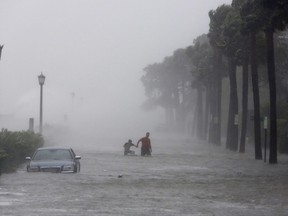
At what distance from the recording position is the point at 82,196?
76.6 feet

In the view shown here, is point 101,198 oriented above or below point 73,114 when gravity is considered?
below

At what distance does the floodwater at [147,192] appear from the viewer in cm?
1992

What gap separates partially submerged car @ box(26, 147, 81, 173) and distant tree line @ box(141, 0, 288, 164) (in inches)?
379

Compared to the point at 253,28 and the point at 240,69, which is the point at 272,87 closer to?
the point at 253,28

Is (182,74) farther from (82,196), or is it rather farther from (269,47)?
(82,196)

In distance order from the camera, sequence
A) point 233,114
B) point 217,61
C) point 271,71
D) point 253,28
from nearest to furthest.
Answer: point 271,71
point 253,28
point 233,114
point 217,61

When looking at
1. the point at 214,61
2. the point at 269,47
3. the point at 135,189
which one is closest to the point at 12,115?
the point at 214,61

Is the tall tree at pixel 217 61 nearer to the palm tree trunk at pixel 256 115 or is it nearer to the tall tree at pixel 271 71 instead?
the palm tree trunk at pixel 256 115

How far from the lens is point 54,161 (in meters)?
33.1

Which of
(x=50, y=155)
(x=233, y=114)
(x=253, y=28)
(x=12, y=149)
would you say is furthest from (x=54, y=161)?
(x=233, y=114)

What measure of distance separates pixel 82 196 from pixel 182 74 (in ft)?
369

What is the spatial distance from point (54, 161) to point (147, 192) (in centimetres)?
859

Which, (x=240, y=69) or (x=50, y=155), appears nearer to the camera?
(x=50, y=155)

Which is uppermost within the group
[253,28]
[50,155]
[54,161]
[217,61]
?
[217,61]
